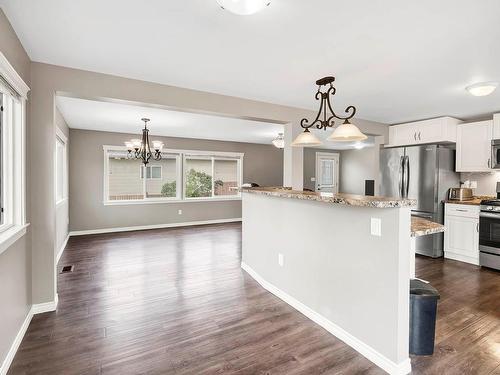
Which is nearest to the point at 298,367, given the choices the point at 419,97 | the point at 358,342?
the point at 358,342

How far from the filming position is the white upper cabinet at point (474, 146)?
14.0ft

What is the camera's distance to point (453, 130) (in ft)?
15.2

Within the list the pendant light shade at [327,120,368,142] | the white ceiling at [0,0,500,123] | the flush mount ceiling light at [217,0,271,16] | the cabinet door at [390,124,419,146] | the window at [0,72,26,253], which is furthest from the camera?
the cabinet door at [390,124,419,146]

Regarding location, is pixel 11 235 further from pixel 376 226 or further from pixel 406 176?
Answer: pixel 406 176

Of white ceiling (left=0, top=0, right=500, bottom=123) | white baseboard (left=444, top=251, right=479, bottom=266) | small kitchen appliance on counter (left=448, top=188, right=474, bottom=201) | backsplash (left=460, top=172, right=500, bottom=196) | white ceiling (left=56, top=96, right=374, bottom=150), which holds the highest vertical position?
white ceiling (left=56, top=96, right=374, bottom=150)

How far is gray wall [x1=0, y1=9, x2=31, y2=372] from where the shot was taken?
6.14 ft

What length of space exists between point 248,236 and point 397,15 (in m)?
2.89

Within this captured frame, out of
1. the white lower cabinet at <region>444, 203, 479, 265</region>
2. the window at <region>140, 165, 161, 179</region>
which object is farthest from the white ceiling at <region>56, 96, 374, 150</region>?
the white lower cabinet at <region>444, 203, 479, 265</region>

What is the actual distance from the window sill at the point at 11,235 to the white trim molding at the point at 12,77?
108 cm

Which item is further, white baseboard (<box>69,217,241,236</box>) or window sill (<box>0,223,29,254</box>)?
white baseboard (<box>69,217,241,236</box>)

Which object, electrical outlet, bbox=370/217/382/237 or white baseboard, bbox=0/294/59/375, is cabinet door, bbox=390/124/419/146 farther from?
white baseboard, bbox=0/294/59/375

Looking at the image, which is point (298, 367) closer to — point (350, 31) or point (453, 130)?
point (350, 31)

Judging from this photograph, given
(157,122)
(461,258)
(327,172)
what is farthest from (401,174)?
(157,122)

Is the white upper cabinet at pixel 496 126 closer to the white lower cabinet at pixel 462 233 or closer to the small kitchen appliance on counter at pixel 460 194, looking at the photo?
the small kitchen appliance on counter at pixel 460 194
